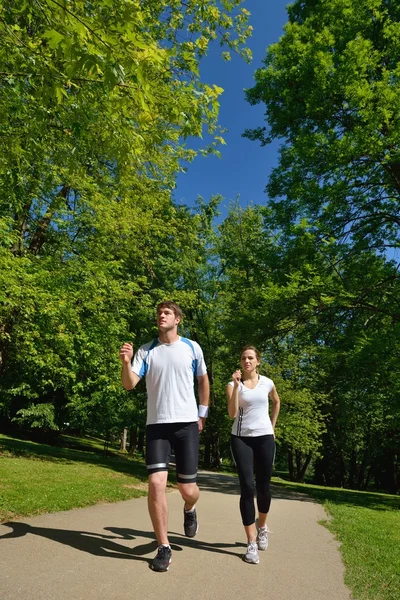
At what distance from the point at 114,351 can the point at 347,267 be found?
295 inches

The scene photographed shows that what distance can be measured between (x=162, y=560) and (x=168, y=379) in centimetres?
138

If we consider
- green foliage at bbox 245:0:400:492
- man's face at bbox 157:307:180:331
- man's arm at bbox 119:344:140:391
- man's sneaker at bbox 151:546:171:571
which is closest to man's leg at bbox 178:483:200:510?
man's sneaker at bbox 151:546:171:571

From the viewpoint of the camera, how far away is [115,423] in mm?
25250

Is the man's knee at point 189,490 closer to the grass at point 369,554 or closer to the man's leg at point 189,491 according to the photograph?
the man's leg at point 189,491

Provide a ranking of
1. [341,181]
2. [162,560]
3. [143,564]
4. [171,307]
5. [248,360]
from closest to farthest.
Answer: [162,560] → [143,564] → [171,307] → [248,360] → [341,181]

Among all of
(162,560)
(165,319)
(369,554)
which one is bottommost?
(369,554)

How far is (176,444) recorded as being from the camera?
385 centimetres

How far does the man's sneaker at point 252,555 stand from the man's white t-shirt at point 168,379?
49.1 inches

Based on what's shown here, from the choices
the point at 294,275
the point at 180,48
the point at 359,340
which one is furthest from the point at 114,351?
the point at 180,48

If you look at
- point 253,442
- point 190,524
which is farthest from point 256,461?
point 190,524

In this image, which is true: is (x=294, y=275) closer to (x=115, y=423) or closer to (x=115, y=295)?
(x=115, y=295)

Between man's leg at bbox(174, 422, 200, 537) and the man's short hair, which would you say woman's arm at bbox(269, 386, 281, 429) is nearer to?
man's leg at bbox(174, 422, 200, 537)

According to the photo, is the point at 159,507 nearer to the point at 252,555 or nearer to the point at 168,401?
the point at 168,401

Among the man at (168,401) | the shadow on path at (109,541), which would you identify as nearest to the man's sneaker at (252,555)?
the shadow on path at (109,541)
